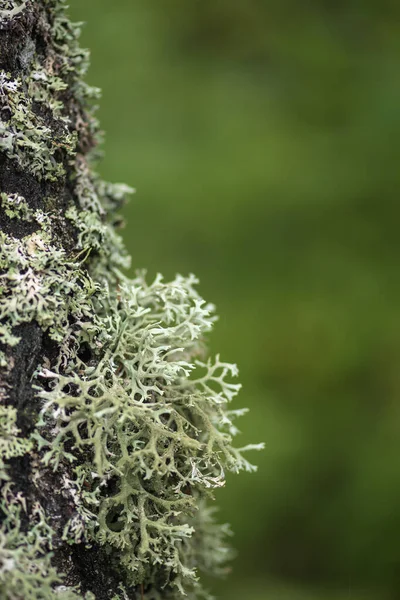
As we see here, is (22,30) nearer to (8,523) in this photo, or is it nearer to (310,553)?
(8,523)

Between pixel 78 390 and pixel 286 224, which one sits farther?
pixel 286 224

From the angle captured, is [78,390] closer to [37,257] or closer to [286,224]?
[37,257]

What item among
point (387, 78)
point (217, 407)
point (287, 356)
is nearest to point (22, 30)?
point (217, 407)

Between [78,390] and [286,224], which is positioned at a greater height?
[286,224]

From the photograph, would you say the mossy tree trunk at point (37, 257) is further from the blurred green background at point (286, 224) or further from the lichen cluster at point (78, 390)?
the blurred green background at point (286, 224)

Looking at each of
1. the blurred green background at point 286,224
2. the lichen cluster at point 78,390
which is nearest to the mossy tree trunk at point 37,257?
the lichen cluster at point 78,390

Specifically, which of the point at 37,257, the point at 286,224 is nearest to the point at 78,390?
the point at 37,257

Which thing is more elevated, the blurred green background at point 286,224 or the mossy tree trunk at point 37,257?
the blurred green background at point 286,224
